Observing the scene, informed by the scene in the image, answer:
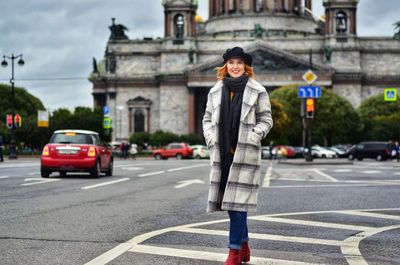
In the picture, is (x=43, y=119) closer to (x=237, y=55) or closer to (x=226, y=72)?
(x=226, y=72)

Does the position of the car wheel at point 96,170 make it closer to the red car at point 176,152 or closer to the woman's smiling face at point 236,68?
the woman's smiling face at point 236,68

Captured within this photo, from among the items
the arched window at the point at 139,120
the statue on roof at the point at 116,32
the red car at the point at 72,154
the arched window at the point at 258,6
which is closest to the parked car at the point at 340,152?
the arched window at the point at 139,120

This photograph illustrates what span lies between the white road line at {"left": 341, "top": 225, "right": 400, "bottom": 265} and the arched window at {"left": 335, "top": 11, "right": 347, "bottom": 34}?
8487 cm

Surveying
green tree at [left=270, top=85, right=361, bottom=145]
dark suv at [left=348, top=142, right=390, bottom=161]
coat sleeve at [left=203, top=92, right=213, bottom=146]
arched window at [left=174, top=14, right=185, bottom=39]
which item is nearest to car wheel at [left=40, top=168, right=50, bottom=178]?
coat sleeve at [left=203, top=92, right=213, bottom=146]

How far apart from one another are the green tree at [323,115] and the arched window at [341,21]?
438 inches

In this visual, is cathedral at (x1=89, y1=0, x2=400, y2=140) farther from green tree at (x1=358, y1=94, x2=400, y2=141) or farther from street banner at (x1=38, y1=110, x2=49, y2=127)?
street banner at (x1=38, y1=110, x2=49, y2=127)

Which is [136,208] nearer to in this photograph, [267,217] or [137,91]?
[267,217]

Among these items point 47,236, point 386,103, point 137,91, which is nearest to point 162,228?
point 47,236

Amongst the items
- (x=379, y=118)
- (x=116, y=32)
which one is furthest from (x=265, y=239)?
(x=116, y=32)

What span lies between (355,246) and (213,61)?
83761mm

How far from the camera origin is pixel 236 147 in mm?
7230

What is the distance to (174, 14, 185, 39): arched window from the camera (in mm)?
93625

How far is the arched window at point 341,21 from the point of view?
92.9m

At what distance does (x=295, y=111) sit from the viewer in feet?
272
